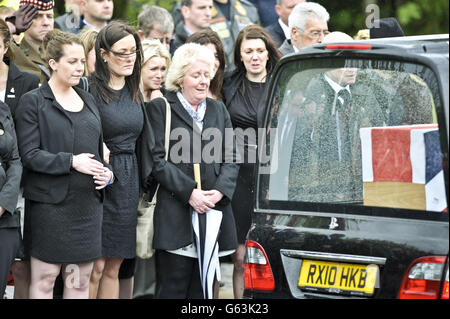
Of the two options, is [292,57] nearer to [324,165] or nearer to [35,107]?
[324,165]

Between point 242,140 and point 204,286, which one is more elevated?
point 242,140

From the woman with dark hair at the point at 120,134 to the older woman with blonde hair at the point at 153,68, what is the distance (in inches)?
24.3

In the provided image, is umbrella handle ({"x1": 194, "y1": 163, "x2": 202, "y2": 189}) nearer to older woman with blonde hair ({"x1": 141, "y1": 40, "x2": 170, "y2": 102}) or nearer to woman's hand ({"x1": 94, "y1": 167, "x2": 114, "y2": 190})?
woman's hand ({"x1": 94, "y1": 167, "x2": 114, "y2": 190})

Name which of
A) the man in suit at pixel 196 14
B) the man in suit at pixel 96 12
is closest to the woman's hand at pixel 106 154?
the man in suit at pixel 96 12

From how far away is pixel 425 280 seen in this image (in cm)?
496

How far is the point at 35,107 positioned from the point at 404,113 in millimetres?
2552

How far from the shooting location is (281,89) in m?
5.73

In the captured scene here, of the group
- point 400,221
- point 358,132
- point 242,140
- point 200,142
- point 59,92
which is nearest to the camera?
point 400,221

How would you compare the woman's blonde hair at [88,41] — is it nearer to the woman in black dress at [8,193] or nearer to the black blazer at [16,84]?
the black blazer at [16,84]

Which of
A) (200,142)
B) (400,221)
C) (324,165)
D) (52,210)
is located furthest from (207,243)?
(400,221)

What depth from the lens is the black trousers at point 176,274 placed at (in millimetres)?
7203

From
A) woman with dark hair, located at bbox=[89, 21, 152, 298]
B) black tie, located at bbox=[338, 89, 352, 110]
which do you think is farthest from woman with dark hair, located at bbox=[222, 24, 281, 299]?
black tie, located at bbox=[338, 89, 352, 110]

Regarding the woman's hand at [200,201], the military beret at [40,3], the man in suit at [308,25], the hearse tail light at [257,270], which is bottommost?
the hearse tail light at [257,270]
